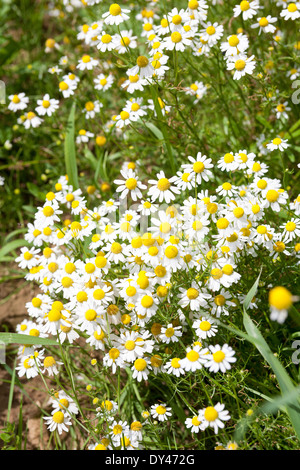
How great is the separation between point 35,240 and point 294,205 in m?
1.48

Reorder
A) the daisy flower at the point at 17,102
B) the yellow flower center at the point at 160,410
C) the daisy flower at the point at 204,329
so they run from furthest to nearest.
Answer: the daisy flower at the point at 17,102 < the yellow flower center at the point at 160,410 < the daisy flower at the point at 204,329

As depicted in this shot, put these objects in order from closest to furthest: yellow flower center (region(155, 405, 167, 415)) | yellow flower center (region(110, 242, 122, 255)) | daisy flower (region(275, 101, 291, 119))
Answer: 1. yellow flower center (region(155, 405, 167, 415))
2. yellow flower center (region(110, 242, 122, 255))
3. daisy flower (region(275, 101, 291, 119))

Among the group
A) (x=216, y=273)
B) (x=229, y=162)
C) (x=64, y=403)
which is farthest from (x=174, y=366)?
(x=229, y=162)

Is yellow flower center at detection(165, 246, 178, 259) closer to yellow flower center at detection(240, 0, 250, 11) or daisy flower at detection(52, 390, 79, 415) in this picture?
daisy flower at detection(52, 390, 79, 415)

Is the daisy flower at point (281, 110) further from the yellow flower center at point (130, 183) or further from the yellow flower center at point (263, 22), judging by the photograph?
the yellow flower center at point (130, 183)

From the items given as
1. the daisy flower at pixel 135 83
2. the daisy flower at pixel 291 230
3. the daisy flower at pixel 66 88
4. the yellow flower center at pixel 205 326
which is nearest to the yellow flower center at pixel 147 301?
the yellow flower center at pixel 205 326

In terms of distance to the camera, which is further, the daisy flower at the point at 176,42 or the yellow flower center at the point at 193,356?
the daisy flower at the point at 176,42

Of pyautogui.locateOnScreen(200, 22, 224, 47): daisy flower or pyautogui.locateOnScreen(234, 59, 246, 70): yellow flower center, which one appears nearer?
pyautogui.locateOnScreen(234, 59, 246, 70): yellow flower center

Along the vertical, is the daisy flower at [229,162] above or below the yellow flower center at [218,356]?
above

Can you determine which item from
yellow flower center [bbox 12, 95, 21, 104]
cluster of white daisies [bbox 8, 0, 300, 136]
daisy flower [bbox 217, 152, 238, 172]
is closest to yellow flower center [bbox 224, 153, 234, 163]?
daisy flower [bbox 217, 152, 238, 172]

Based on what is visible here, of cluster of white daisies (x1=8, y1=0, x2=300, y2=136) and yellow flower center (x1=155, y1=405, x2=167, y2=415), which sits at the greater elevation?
cluster of white daisies (x1=8, y1=0, x2=300, y2=136)

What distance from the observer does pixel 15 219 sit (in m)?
4.03

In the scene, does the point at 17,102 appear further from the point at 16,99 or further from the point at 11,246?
the point at 11,246
